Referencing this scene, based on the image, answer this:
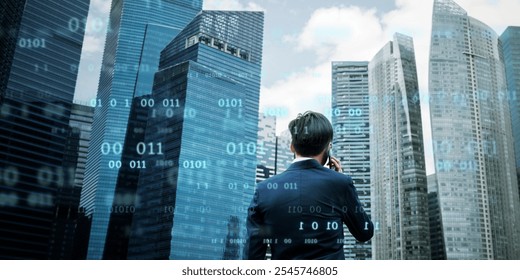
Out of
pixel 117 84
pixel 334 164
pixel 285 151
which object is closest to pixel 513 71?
pixel 285 151

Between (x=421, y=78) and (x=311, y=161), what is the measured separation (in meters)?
1.66

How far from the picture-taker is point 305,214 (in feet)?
5.39

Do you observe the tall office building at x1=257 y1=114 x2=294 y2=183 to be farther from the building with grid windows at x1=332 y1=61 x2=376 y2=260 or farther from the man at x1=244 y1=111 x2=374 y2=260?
the man at x1=244 y1=111 x2=374 y2=260

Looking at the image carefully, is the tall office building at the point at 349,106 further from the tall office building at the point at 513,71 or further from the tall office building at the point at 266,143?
the tall office building at the point at 513,71

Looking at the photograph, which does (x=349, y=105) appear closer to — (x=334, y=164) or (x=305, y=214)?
(x=334, y=164)

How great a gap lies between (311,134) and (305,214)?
11.3 inches

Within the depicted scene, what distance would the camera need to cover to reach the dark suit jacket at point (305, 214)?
1.59 meters

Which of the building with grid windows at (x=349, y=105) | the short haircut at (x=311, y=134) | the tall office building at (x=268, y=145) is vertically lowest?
the short haircut at (x=311, y=134)

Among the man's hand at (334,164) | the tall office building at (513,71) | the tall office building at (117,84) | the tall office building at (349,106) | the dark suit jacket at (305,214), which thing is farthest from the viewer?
the tall office building at (513,71)

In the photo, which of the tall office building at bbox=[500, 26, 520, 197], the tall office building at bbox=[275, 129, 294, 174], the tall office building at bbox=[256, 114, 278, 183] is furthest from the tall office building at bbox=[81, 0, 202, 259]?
the tall office building at bbox=[500, 26, 520, 197]

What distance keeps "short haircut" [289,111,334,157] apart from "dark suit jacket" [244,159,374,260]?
5 centimetres

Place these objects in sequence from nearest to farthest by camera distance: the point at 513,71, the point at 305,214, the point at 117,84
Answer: the point at 305,214, the point at 117,84, the point at 513,71

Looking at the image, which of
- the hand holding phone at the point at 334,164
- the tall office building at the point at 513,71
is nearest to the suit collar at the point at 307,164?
the hand holding phone at the point at 334,164

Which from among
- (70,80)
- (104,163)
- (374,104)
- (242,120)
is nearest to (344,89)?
(374,104)
